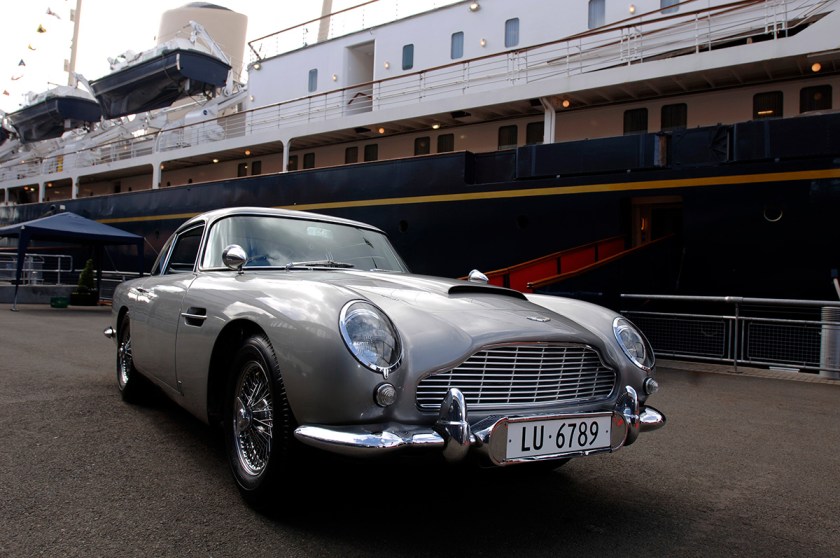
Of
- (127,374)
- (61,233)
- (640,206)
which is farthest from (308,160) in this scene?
(127,374)

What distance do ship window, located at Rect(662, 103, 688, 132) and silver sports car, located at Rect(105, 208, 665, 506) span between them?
8.98 metres

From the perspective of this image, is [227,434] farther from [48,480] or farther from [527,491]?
[527,491]

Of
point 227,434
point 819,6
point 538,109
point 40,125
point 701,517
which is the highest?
point 40,125

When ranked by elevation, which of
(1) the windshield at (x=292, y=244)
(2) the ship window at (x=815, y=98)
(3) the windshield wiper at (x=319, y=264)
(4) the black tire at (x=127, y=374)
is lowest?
(4) the black tire at (x=127, y=374)

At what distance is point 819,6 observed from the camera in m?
9.88

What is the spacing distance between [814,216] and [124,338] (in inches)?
335

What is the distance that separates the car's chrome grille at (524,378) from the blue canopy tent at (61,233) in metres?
13.5

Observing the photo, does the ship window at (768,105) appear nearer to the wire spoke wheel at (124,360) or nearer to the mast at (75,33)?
the wire spoke wheel at (124,360)

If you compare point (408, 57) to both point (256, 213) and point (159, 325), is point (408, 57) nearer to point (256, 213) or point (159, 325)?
point (256, 213)

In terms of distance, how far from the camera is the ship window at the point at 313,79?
17.7 metres

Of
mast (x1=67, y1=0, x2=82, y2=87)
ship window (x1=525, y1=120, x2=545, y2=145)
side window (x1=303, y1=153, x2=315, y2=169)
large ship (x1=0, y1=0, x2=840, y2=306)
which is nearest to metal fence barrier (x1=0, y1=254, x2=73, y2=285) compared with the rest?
large ship (x1=0, y1=0, x2=840, y2=306)

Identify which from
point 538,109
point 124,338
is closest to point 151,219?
point 538,109

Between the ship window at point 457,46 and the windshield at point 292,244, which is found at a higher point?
the ship window at point 457,46

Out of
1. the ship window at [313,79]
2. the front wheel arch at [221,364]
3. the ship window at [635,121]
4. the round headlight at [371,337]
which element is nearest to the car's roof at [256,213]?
the front wheel arch at [221,364]
